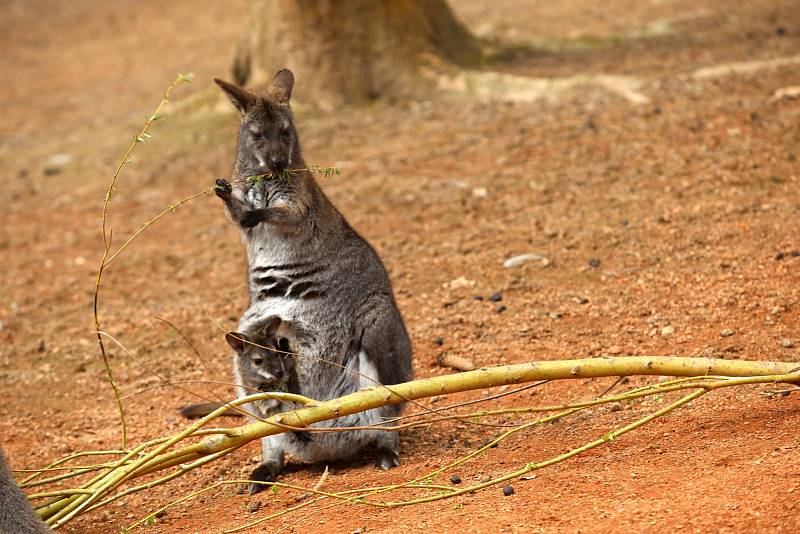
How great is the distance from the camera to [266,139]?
5.02 m

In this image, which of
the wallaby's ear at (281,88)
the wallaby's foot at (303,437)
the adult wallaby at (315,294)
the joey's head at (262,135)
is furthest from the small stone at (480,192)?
the wallaby's foot at (303,437)

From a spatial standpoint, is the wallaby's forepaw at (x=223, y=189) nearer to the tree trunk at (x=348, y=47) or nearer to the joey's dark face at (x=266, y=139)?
the joey's dark face at (x=266, y=139)

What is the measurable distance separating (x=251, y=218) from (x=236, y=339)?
0.59 meters

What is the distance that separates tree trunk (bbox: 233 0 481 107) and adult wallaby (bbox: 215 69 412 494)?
459 cm

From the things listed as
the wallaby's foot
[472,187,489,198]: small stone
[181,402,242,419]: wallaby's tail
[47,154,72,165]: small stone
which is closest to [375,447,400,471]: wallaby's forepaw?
the wallaby's foot

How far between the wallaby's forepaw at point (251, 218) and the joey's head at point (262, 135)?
1.02 feet

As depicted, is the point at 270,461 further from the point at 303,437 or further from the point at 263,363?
the point at 263,363

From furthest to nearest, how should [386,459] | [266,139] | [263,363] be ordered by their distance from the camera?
[266,139] < [263,363] < [386,459]

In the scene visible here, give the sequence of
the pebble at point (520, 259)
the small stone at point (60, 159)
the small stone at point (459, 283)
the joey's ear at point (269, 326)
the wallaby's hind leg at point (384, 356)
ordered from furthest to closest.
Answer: the small stone at point (60, 159)
the pebble at point (520, 259)
the small stone at point (459, 283)
the joey's ear at point (269, 326)
the wallaby's hind leg at point (384, 356)

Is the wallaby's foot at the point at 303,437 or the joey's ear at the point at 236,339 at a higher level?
the joey's ear at the point at 236,339

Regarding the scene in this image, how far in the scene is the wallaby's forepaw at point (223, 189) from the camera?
470 cm

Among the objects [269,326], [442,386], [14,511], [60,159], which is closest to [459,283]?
[269,326]

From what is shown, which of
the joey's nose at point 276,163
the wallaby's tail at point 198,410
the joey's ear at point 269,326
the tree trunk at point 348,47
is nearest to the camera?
the joey's ear at point 269,326

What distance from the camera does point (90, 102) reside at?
12.7 meters
